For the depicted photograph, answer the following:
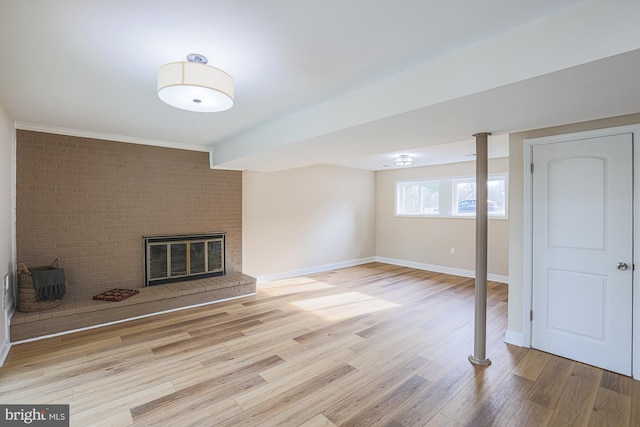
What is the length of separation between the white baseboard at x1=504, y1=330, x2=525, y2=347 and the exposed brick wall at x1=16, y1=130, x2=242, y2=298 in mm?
4349

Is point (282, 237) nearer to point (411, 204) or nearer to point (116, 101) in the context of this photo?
point (411, 204)

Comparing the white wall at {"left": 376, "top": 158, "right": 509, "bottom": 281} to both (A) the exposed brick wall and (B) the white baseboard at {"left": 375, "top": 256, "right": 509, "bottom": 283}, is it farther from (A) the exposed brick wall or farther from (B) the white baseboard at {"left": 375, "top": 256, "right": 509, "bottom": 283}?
(A) the exposed brick wall

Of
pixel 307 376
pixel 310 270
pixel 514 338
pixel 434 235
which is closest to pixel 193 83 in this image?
pixel 307 376

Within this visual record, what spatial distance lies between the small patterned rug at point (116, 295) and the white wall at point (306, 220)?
186 cm

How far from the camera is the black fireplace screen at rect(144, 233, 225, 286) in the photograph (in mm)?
4434

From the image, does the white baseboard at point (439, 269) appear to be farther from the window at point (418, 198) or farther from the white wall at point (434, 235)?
the window at point (418, 198)

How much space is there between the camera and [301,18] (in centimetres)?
153

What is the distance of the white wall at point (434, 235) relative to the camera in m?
5.76

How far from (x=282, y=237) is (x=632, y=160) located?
4.93 meters

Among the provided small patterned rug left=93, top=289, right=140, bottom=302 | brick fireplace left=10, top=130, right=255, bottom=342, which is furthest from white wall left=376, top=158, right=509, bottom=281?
small patterned rug left=93, top=289, right=140, bottom=302

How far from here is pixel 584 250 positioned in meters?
2.75

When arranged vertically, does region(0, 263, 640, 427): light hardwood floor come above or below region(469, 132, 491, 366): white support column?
below

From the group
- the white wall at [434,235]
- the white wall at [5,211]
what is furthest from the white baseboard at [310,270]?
the white wall at [5,211]

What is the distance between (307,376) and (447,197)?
5160 millimetres
